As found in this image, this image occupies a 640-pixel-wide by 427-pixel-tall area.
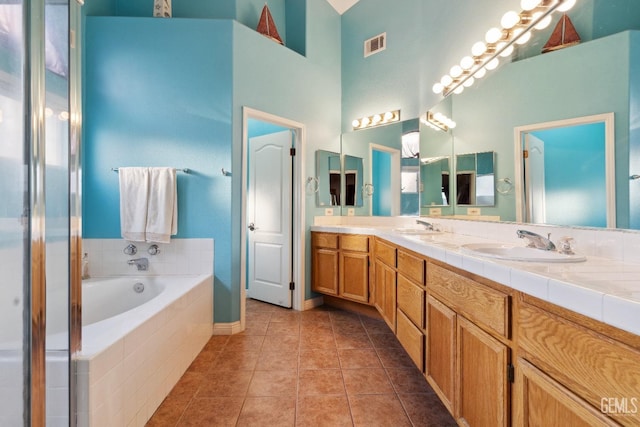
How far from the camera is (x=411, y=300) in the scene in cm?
171

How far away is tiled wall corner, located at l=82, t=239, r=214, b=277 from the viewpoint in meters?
2.30

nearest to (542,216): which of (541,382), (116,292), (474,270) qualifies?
(474,270)

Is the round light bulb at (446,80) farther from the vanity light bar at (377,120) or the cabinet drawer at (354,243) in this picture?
the cabinet drawer at (354,243)

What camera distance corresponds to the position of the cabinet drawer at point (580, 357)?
554 mm

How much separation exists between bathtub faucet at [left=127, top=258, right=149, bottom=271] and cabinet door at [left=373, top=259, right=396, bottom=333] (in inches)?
75.5

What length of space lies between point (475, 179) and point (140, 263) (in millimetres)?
2604

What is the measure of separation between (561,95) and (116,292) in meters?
3.06

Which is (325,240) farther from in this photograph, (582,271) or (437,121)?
(582,271)

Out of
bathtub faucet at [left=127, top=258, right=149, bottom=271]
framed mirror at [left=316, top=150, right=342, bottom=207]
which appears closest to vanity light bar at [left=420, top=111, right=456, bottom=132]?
framed mirror at [left=316, top=150, right=342, bottom=207]

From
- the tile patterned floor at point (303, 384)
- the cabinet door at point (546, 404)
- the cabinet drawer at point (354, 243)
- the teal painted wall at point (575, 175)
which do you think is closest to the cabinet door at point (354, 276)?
the cabinet drawer at point (354, 243)

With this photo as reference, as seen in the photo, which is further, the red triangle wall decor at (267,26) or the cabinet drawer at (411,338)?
the red triangle wall decor at (267,26)

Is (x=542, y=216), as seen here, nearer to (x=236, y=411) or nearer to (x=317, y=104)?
(x=236, y=411)

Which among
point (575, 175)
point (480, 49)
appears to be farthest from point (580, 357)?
point (480, 49)

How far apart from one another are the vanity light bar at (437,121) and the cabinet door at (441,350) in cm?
142
